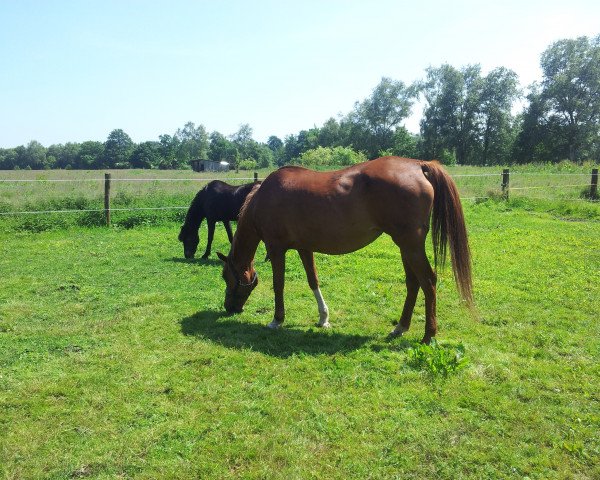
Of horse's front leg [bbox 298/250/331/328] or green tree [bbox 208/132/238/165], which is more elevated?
green tree [bbox 208/132/238/165]

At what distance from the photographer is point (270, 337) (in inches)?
187

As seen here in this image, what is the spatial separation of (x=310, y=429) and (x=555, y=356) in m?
2.59

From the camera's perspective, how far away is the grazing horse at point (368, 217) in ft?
14.5

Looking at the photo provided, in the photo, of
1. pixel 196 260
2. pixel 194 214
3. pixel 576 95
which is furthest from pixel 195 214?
pixel 576 95

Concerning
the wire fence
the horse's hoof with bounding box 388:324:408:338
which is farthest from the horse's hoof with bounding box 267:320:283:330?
the wire fence

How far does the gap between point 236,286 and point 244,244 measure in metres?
0.55

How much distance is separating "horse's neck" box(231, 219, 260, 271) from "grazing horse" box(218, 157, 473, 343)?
18mm

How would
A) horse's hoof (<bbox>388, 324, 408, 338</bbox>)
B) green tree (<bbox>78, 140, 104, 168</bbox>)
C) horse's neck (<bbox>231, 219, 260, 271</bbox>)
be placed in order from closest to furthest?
1. horse's hoof (<bbox>388, 324, 408, 338</bbox>)
2. horse's neck (<bbox>231, 219, 260, 271</bbox>)
3. green tree (<bbox>78, 140, 104, 168</bbox>)

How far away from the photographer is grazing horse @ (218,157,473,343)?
4.42 metres

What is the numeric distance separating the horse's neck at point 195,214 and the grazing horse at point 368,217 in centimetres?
430

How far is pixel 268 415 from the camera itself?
3.20 m

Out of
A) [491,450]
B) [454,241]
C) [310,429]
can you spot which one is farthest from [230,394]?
[454,241]

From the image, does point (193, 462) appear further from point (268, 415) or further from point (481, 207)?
point (481, 207)

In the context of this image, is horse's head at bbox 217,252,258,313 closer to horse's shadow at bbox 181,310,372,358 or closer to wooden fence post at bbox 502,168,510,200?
horse's shadow at bbox 181,310,372,358
